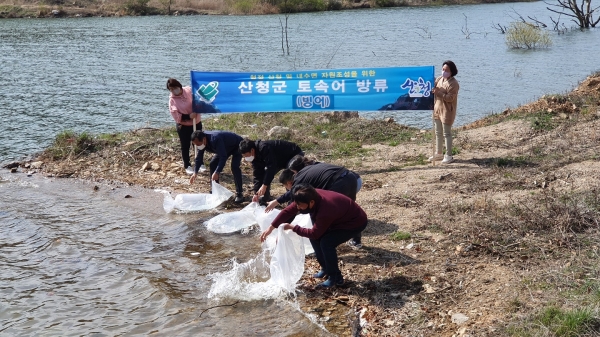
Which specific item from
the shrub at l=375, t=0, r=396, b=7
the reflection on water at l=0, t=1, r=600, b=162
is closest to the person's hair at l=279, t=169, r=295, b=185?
the reflection on water at l=0, t=1, r=600, b=162

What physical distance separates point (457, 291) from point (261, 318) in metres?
2.06

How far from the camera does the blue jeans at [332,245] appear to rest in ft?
22.1

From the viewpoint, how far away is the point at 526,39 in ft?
95.3

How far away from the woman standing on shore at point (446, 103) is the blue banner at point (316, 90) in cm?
17

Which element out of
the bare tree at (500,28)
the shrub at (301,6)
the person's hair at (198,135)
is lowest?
the person's hair at (198,135)

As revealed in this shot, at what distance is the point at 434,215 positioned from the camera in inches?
329

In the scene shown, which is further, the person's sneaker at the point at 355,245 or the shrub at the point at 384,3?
the shrub at the point at 384,3

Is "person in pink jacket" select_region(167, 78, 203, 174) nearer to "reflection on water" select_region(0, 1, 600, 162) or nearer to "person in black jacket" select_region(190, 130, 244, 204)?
"person in black jacket" select_region(190, 130, 244, 204)

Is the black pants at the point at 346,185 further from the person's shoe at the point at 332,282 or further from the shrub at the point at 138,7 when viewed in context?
the shrub at the point at 138,7

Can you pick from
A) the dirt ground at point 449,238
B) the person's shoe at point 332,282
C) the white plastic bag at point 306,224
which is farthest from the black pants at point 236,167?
the person's shoe at point 332,282

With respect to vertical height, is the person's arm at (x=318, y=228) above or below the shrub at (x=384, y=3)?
below

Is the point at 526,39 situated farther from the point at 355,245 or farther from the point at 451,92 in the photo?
the point at 355,245

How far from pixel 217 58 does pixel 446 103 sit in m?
18.6

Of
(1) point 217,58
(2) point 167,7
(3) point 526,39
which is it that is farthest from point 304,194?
(2) point 167,7
